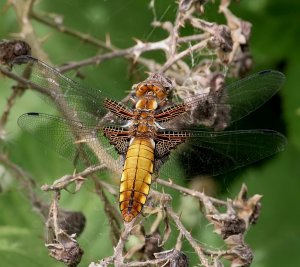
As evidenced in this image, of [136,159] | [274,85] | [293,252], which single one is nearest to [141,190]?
[136,159]

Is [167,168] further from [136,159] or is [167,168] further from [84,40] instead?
[84,40]

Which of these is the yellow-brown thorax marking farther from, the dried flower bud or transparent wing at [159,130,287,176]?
the dried flower bud

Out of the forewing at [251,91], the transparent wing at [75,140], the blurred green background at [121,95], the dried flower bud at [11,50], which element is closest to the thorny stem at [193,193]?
the transparent wing at [75,140]

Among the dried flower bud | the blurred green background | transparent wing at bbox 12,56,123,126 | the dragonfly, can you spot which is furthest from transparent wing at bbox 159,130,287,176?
the blurred green background

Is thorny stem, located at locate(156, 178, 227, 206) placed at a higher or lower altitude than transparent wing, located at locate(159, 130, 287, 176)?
lower

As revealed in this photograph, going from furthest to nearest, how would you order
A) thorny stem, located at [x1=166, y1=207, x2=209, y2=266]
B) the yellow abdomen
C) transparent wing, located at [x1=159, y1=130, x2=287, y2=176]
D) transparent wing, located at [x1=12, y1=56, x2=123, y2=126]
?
transparent wing, located at [x1=12, y1=56, x2=123, y2=126], transparent wing, located at [x1=159, y1=130, x2=287, y2=176], the yellow abdomen, thorny stem, located at [x1=166, y1=207, x2=209, y2=266]

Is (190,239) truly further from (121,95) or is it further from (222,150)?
(121,95)

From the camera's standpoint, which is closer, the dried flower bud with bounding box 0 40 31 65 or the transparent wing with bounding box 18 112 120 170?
the transparent wing with bounding box 18 112 120 170
